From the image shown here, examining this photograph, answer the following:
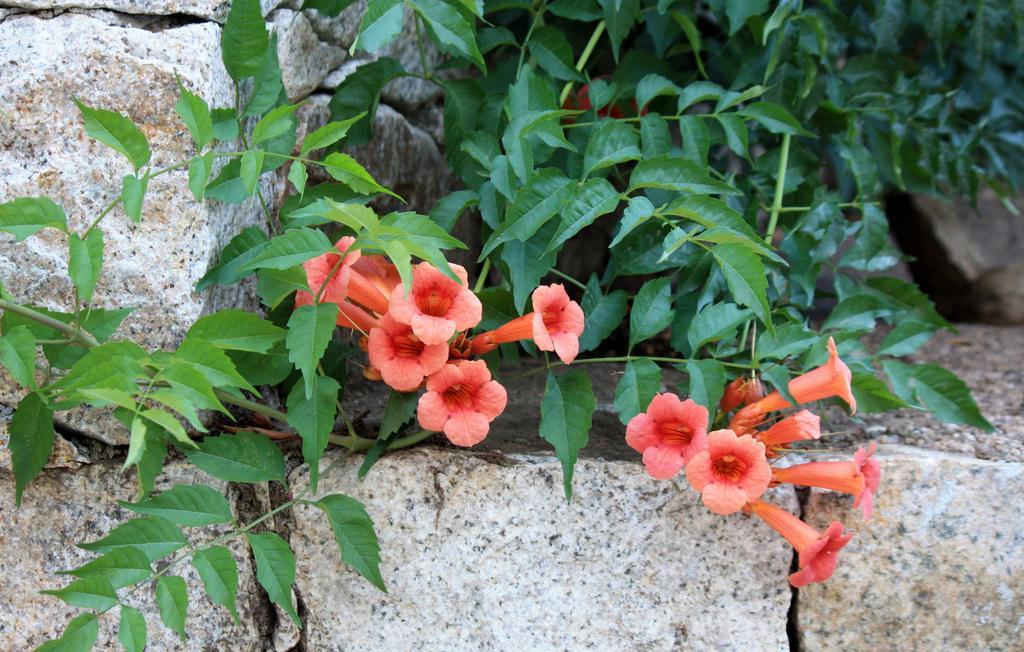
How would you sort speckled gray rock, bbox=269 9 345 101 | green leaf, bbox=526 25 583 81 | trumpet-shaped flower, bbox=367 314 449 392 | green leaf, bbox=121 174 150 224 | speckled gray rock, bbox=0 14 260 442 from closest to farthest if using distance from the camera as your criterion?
green leaf, bbox=121 174 150 224
trumpet-shaped flower, bbox=367 314 449 392
speckled gray rock, bbox=0 14 260 442
speckled gray rock, bbox=269 9 345 101
green leaf, bbox=526 25 583 81

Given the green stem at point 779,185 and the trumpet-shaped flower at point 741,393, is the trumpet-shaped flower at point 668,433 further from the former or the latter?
the green stem at point 779,185

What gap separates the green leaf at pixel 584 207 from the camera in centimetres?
167

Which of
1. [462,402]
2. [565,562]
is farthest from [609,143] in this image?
[565,562]

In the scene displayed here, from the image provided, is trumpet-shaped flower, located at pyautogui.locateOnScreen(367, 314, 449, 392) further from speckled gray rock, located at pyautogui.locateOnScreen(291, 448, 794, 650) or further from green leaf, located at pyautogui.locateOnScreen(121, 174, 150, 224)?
green leaf, located at pyautogui.locateOnScreen(121, 174, 150, 224)

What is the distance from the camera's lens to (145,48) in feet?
→ 5.75

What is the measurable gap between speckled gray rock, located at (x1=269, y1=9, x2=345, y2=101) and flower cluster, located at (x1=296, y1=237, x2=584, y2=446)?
0.55 meters

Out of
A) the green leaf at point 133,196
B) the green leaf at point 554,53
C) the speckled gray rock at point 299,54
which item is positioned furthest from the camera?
the green leaf at point 554,53

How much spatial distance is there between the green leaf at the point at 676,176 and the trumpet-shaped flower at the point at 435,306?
38cm

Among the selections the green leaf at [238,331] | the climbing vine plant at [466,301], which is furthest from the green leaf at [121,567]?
the green leaf at [238,331]

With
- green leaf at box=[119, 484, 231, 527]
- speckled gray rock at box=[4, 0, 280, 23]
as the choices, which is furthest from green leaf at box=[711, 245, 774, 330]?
speckled gray rock at box=[4, 0, 280, 23]

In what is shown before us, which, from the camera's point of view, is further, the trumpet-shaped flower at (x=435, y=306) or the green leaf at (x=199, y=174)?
the trumpet-shaped flower at (x=435, y=306)

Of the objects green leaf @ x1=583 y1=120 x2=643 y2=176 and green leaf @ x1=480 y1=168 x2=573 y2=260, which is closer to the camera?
green leaf @ x1=480 y1=168 x2=573 y2=260

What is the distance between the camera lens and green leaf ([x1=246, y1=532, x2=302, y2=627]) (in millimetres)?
1606

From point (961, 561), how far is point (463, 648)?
38.6 inches
